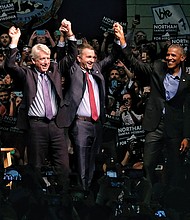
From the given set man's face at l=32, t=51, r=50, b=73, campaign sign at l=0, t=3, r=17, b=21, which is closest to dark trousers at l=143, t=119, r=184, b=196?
man's face at l=32, t=51, r=50, b=73

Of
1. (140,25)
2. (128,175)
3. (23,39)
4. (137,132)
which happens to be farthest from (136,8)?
(128,175)

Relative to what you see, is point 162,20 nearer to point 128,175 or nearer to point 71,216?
point 128,175

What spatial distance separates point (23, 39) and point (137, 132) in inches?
87.8

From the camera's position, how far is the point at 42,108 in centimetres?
917

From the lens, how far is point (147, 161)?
9430mm

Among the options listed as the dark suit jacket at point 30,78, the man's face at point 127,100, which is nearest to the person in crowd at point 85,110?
the dark suit jacket at point 30,78

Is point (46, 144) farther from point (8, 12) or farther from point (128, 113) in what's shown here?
point (8, 12)

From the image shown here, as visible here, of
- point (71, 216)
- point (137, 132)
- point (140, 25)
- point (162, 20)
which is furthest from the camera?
point (140, 25)

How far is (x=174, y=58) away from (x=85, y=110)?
1.04 metres

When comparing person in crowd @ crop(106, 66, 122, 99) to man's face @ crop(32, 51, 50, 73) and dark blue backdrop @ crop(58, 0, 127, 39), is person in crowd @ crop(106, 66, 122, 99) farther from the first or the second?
man's face @ crop(32, 51, 50, 73)

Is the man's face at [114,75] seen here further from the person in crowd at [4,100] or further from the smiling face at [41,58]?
the smiling face at [41,58]

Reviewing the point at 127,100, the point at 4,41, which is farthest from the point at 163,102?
the point at 4,41

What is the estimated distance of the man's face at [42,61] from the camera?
30.2 feet

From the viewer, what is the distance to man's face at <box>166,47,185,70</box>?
30.9 feet
